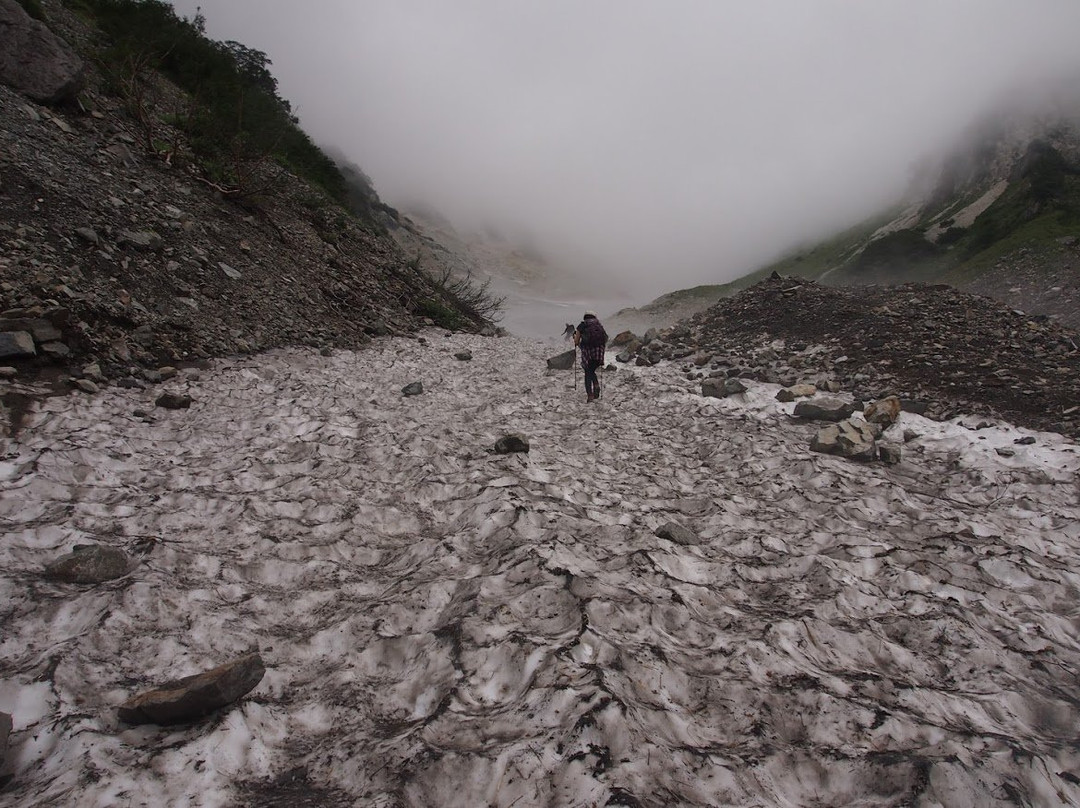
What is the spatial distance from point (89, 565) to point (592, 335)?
973cm

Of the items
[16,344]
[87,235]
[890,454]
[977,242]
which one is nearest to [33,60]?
[87,235]

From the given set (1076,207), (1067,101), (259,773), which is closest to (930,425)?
(259,773)

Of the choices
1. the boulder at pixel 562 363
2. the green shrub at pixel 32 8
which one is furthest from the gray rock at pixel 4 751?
the green shrub at pixel 32 8

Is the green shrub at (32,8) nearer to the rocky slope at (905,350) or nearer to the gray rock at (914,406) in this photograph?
the rocky slope at (905,350)

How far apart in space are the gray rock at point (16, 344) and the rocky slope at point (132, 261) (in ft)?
0.05

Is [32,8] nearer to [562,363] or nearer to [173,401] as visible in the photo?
[173,401]

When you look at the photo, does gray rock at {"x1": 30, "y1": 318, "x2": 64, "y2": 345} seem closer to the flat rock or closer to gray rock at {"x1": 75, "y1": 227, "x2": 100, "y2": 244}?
the flat rock

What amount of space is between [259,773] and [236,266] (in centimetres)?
1286

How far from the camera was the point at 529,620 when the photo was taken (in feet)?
12.2

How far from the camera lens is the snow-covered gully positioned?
2531 millimetres

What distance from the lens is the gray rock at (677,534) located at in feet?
16.9

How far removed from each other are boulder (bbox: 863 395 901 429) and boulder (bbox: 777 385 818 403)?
4.91 ft

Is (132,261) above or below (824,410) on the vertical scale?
above

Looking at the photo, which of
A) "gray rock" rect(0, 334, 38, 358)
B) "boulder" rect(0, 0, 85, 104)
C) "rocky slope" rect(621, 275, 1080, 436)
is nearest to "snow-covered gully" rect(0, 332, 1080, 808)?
"gray rock" rect(0, 334, 38, 358)
